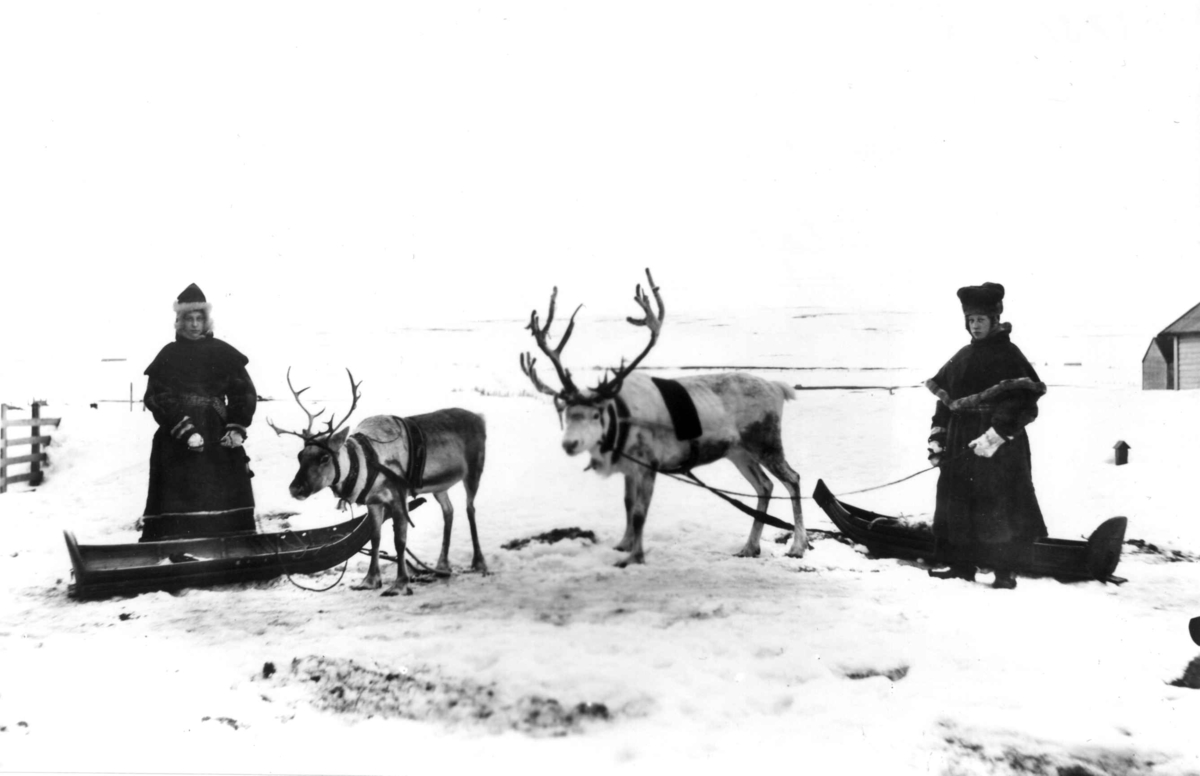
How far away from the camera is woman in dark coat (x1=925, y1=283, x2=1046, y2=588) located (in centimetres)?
224

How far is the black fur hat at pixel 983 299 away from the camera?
7.43 ft

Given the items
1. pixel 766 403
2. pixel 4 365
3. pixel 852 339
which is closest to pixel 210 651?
pixel 4 365

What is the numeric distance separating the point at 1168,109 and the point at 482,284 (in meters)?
2.18

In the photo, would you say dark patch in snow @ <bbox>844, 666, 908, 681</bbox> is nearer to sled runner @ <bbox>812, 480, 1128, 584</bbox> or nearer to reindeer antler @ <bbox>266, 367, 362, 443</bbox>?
sled runner @ <bbox>812, 480, 1128, 584</bbox>

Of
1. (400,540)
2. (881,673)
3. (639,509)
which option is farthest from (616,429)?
(881,673)

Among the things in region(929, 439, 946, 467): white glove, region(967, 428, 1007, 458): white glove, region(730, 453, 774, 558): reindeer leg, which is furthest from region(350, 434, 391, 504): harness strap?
region(967, 428, 1007, 458): white glove

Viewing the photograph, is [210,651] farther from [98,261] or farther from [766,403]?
[766,403]

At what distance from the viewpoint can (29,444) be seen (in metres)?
2.47

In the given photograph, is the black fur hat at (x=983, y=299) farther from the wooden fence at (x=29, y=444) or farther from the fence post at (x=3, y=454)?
the fence post at (x=3, y=454)

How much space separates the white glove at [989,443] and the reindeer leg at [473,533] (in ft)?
4.70

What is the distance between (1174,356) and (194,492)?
292 centimetres

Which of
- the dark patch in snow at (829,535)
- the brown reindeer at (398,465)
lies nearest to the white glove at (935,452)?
the dark patch in snow at (829,535)

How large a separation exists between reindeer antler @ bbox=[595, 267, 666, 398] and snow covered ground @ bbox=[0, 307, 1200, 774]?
0.07m

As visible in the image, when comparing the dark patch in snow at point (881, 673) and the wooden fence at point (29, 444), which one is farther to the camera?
the wooden fence at point (29, 444)
